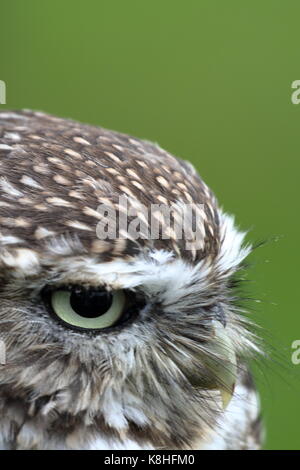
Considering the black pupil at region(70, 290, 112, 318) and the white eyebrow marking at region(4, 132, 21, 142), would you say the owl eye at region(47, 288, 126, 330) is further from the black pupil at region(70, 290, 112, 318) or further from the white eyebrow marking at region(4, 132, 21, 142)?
the white eyebrow marking at region(4, 132, 21, 142)

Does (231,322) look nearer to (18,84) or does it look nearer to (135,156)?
(135,156)

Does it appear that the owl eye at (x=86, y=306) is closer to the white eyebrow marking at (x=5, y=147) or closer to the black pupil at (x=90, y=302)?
the black pupil at (x=90, y=302)

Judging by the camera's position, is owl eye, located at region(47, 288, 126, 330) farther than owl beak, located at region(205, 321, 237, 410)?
No

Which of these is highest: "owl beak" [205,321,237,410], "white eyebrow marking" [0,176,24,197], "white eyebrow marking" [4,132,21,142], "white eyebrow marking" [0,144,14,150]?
"white eyebrow marking" [4,132,21,142]

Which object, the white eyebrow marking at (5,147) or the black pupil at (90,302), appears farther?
the white eyebrow marking at (5,147)

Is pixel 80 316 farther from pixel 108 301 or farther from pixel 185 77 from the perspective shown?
→ pixel 185 77

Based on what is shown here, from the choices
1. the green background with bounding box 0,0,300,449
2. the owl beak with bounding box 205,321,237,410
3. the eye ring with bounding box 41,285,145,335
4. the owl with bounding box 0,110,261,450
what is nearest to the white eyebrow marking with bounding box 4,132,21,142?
the owl with bounding box 0,110,261,450

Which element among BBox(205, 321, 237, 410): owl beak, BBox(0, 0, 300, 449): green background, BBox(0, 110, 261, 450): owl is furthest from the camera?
BBox(0, 0, 300, 449): green background

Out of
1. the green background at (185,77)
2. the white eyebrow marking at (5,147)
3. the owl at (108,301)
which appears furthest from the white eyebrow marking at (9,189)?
the green background at (185,77)
